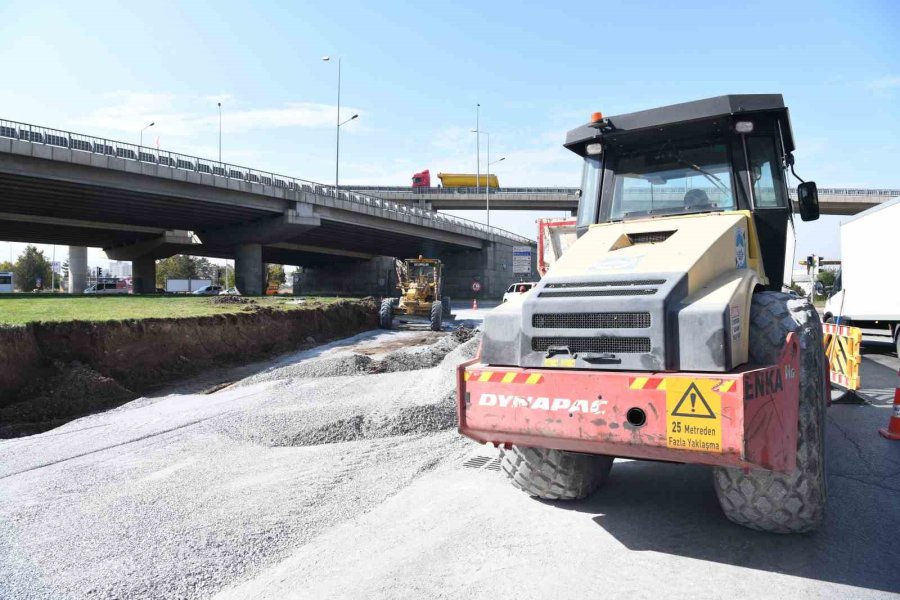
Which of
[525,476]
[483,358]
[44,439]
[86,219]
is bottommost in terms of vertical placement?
[44,439]

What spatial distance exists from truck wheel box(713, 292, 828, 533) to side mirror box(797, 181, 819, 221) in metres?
2.02

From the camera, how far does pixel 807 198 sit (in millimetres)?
5629

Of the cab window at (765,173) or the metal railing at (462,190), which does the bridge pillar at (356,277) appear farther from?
the cab window at (765,173)

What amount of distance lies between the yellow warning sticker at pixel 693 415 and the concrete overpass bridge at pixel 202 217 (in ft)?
102

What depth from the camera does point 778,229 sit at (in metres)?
5.27

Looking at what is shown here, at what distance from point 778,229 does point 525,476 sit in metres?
3.01

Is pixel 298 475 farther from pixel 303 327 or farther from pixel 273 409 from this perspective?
pixel 303 327

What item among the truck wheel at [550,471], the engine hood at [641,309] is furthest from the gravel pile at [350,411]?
the engine hood at [641,309]

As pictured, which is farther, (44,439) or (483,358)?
(44,439)

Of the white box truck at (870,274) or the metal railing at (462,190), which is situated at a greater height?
the metal railing at (462,190)

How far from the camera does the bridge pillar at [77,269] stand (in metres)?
51.7

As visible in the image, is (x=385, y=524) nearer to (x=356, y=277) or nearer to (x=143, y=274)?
(x=143, y=274)

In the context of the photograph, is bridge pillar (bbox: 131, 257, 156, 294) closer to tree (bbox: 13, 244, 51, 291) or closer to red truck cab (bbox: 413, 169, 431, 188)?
red truck cab (bbox: 413, 169, 431, 188)

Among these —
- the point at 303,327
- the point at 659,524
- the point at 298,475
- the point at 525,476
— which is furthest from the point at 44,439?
the point at 303,327
